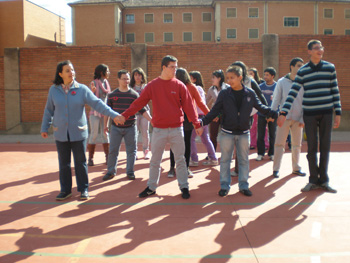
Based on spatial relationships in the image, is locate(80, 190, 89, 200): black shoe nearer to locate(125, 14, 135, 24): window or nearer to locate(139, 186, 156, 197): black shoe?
locate(139, 186, 156, 197): black shoe

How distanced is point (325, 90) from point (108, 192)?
12.3 ft

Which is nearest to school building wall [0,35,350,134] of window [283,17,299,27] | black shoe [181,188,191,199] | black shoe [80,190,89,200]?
black shoe [181,188,191,199]

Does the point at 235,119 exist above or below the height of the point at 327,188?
above

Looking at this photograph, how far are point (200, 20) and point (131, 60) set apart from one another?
129 feet

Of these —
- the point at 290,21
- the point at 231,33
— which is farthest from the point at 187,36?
the point at 290,21

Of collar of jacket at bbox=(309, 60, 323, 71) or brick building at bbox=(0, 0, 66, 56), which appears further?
brick building at bbox=(0, 0, 66, 56)

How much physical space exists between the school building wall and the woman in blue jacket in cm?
889

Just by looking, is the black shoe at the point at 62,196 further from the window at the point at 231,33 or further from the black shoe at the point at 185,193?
the window at the point at 231,33

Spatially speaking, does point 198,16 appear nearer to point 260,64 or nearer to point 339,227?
point 260,64

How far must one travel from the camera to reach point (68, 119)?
529 centimetres

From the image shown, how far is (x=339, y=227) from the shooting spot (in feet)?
13.3

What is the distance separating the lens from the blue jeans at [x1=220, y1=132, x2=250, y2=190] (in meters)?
5.48

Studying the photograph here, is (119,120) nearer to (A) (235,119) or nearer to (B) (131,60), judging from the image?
(A) (235,119)

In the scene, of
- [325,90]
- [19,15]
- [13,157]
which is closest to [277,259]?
[325,90]
